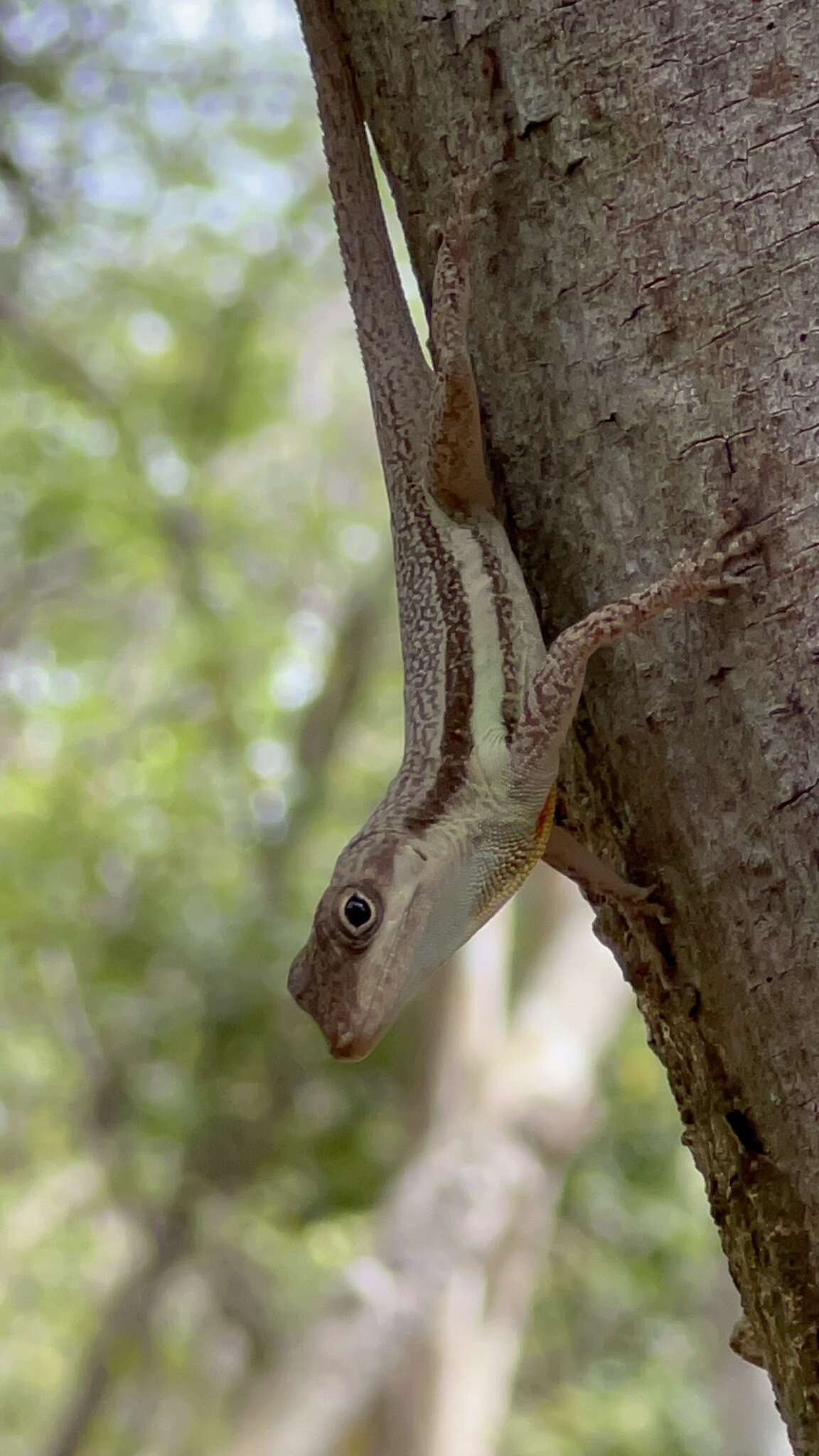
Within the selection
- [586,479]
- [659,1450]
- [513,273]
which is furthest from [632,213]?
[659,1450]

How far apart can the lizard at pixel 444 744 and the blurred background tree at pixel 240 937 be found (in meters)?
5.67

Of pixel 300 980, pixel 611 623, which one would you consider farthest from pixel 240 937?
pixel 611 623

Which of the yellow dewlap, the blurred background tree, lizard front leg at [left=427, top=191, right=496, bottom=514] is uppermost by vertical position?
the blurred background tree

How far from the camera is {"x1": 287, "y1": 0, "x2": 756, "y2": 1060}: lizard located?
2426mm

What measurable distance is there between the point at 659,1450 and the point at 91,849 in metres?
6.97

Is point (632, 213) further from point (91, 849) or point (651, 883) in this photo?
point (91, 849)

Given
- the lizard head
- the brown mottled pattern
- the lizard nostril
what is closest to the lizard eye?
the lizard head

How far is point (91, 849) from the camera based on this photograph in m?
11.7

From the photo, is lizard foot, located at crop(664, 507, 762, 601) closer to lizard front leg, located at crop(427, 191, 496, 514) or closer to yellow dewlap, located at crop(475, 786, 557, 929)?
lizard front leg, located at crop(427, 191, 496, 514)

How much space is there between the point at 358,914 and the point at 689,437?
1.08 metres

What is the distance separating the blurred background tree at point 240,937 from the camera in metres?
8.32

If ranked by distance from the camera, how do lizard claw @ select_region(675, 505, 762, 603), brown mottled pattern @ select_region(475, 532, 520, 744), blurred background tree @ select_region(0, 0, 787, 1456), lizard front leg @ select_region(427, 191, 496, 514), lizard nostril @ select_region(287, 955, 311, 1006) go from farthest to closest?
blurred background tree @ select_region(0, 0, 787, 1456), lizard nostril @ select_region(287, 955, 311, 1006), brown mottled pattern @ select_region(475, 532, 520, 744), lizard front leg @ select_region(427, 191, 496, 514), lizard claw @ select_region(675, 505, 762, 603)

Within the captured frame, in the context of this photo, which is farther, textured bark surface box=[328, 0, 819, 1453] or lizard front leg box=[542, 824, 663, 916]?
lizard front leg box=[542, 824, 663, 916]

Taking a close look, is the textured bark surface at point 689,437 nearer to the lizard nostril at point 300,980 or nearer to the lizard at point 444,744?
the lizard at point 444,744
